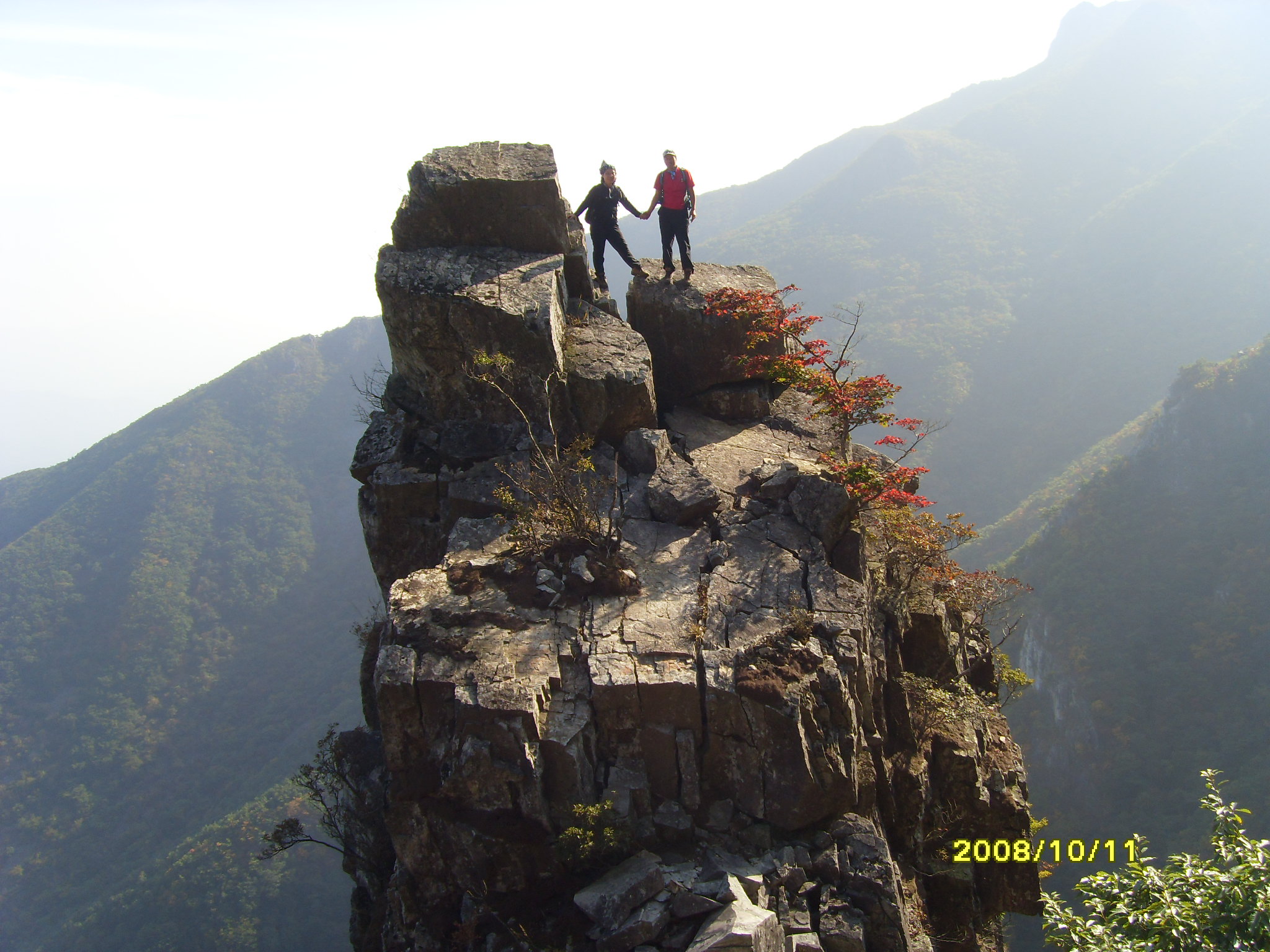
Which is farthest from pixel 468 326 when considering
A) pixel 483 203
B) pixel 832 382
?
pixel 832 382

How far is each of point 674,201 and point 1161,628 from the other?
59103mm

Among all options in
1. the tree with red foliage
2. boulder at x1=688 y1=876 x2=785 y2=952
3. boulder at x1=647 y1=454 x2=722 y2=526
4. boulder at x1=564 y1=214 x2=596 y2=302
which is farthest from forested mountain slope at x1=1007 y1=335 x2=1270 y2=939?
boulder at x1=564 y1=214 x2=596 y2=302

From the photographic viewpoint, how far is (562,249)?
43.7ft

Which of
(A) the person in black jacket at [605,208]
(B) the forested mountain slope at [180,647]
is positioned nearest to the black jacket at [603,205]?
(A) the person in black jacket at [605,208]

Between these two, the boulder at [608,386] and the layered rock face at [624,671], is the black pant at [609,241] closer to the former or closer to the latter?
the layered rock face at [624,671]

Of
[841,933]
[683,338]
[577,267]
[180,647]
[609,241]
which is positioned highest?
[609,241]

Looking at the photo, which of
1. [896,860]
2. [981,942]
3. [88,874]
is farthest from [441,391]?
[88,874]

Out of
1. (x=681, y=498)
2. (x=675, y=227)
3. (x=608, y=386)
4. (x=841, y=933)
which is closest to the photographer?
(x=841, y=933)

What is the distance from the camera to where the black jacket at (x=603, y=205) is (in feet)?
43.2

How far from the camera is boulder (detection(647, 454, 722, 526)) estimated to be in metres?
10.7

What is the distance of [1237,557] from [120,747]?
103599mm

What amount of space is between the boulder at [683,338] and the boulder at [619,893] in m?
7.91

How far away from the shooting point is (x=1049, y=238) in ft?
444

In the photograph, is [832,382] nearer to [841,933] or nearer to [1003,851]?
[1003,851]
